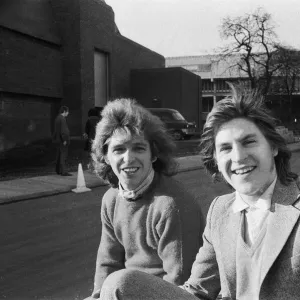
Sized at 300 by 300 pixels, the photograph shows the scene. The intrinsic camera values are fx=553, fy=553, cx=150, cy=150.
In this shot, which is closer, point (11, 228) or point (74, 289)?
point (74, 289)

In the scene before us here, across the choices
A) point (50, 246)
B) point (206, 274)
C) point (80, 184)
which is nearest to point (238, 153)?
point (206, 274)

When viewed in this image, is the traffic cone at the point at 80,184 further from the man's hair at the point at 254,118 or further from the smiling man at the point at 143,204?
the man's hair at the point at 254,118

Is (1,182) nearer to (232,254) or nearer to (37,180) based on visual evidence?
(37,180)

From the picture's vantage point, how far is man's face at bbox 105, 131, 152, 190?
2840 millimetres

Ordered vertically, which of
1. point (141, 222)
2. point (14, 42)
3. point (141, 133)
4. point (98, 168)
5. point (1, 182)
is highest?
point (14, 42)

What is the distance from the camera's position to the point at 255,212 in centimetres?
197

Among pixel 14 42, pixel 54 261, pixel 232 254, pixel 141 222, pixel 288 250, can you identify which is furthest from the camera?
pixel 14 42

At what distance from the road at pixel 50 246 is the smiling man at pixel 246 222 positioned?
252cm

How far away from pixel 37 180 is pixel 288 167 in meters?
11.3

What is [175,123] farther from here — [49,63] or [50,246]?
[50,246]

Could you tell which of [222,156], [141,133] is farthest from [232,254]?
[141,133]

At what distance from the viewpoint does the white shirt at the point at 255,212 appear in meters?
1.94

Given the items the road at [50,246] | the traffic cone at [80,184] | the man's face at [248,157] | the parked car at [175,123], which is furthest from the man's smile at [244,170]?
the parked car at [175,123]

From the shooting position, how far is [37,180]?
12914 mm
